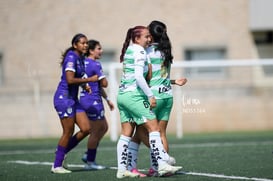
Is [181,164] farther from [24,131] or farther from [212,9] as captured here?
[212,9]

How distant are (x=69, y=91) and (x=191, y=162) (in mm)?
2340

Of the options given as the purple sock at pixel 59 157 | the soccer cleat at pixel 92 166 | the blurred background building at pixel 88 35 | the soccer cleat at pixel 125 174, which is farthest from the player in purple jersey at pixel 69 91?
the blurred background building at pixel 88 35

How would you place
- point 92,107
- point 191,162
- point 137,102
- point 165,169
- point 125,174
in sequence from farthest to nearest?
point 92,107, point 191,162, point 125,174, point 137,102, point 165,169

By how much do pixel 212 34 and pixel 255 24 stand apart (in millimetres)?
1550

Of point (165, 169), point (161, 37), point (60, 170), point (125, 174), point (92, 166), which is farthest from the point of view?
point (92, 166)

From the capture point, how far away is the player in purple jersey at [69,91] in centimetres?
1219

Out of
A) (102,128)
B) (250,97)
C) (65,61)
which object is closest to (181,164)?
(102,128)

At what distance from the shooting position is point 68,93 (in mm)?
12328

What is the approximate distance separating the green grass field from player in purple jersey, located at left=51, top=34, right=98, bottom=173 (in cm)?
38

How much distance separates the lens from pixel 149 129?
10914 millimetres

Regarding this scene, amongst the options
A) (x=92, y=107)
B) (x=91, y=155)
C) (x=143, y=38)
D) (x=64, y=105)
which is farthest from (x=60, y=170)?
(x=143, y=38)

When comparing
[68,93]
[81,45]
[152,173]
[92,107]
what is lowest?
[152,173]

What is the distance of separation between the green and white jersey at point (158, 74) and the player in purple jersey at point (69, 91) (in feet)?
4.26

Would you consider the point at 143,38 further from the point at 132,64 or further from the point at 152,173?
the point at 152,173
